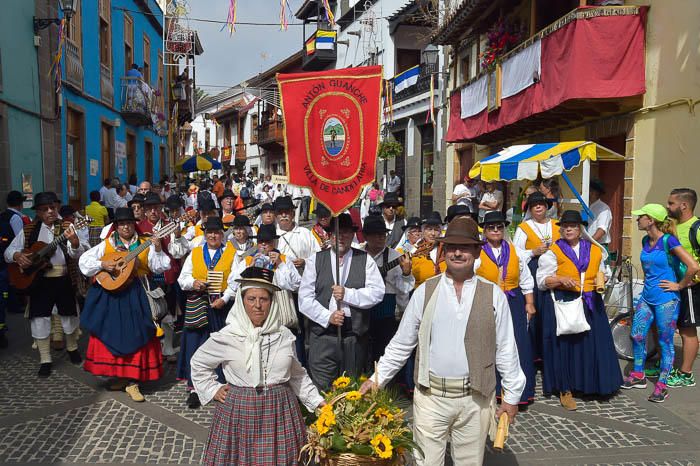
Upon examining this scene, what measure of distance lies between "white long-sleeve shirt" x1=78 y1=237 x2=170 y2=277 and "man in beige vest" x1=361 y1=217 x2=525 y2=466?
3.37 meters

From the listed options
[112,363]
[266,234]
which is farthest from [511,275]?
[112,363]

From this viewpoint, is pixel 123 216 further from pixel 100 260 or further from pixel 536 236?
pixel 536 236

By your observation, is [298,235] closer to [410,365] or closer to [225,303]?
[225,303]

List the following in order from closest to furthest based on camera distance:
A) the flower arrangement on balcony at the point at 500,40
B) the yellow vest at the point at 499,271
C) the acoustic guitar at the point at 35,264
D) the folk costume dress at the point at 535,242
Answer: the yellow vest at the point at 499,271 < the folk costume dress at the point at 535,242 < the acoustic guitar at the point at 35,264 < the flower arrangement on balcony at the point at 500,40

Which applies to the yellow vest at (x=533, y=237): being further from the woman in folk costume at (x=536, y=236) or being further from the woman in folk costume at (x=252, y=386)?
the woman in folk costume at (x=252, y=386)

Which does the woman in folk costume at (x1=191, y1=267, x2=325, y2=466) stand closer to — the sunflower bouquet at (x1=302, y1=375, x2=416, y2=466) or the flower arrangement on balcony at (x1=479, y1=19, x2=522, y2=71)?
the sunflower bouquet at (x1=302, y1=375, x2=416, y2=466)

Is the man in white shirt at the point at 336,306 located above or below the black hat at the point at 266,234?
below

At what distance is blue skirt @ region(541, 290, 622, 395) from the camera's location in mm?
5918

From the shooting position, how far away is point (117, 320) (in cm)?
590

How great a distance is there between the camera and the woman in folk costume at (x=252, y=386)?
344cm

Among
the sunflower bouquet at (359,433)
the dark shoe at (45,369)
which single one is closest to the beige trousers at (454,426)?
the sunflower bouquet at (359,433)

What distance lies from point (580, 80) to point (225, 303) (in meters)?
7.34

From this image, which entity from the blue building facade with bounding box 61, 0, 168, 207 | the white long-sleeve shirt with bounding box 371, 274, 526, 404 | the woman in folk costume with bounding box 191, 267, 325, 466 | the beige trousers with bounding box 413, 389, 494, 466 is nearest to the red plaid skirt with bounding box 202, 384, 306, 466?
the woman in folk costume with bounding box 191, 267, 325, 466

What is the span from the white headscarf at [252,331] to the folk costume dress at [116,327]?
2.74 meters
